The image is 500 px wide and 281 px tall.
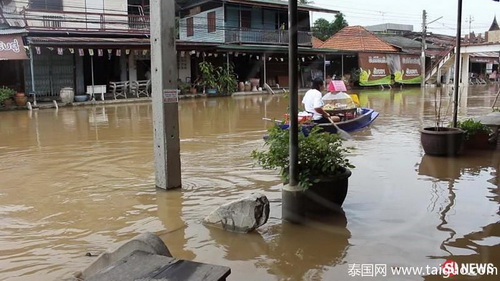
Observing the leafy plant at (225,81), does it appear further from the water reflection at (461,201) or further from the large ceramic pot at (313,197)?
the large ceramic pot at (313,197)

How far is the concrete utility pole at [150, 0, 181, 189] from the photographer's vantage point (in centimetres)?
629

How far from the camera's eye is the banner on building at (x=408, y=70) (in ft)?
126

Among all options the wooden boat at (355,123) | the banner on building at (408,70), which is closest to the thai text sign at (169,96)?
the wooden boat at (355,123)

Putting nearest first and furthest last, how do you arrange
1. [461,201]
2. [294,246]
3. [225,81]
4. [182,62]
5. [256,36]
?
[294,246]
[461,201]
[225,81]
[182,62]
[256,36]

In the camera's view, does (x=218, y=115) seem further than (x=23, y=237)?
Yes

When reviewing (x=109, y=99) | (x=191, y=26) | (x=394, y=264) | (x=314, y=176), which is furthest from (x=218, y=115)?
(x=191, y=26)

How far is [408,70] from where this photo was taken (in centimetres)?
3934

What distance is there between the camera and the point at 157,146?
6.59m

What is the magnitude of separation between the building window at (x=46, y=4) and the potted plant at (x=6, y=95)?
→ 18.2 feet

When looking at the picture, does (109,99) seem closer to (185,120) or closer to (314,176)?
(185,120)

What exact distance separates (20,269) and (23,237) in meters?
0.88

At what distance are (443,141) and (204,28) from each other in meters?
26.1

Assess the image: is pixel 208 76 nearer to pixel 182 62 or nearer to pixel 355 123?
pixel 182 62

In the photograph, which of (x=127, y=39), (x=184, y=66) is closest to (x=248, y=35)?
(x=184, y=66)
